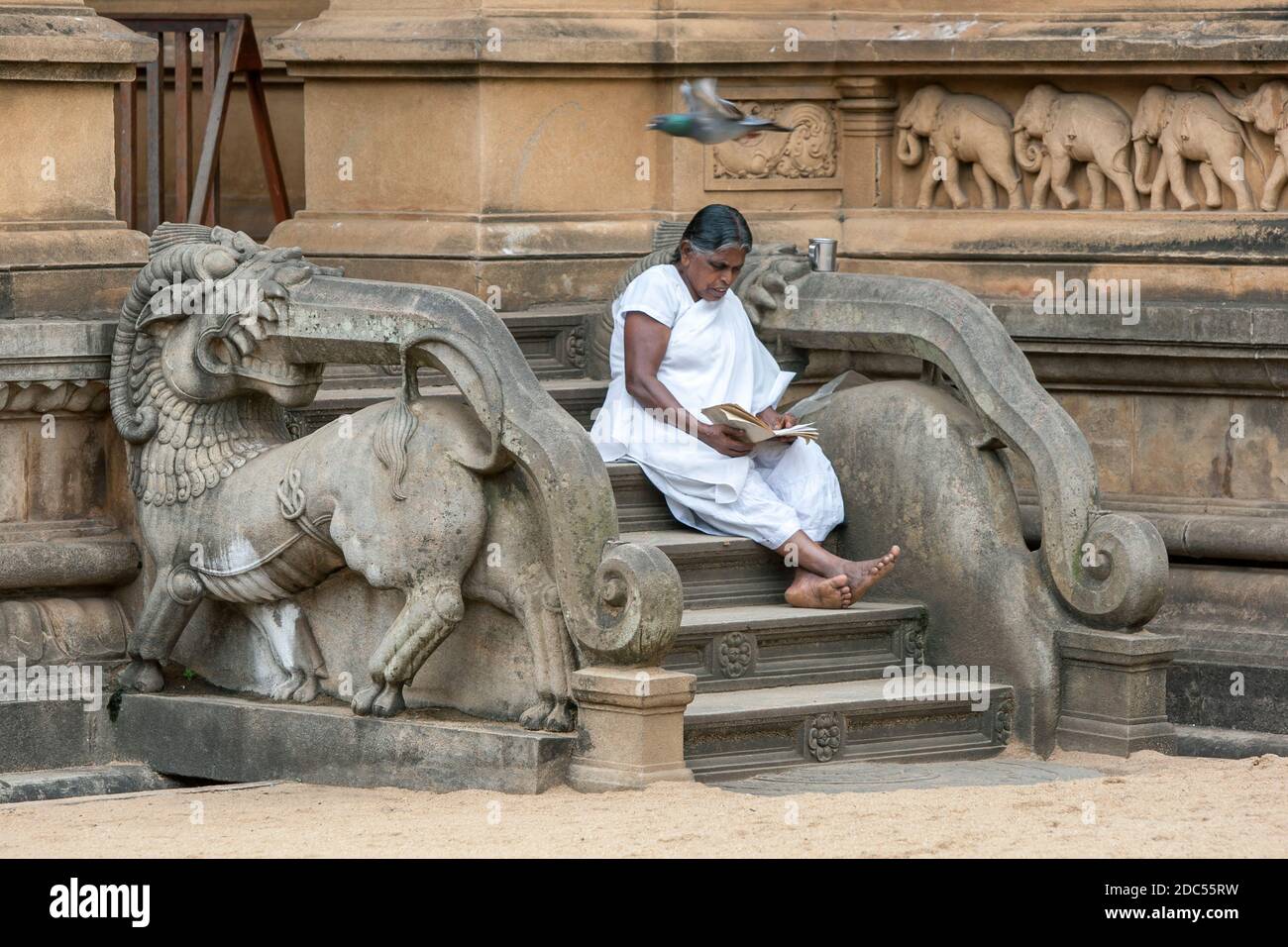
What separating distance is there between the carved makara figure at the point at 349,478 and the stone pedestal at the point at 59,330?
166mm

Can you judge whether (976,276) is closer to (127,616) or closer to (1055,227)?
(1055,227)

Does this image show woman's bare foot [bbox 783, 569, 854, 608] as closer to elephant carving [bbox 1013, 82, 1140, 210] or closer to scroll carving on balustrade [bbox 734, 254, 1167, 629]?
scroll carving on balustrade [bbox 734, 254, 1167, 629]

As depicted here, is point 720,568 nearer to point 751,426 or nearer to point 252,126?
point 751,426

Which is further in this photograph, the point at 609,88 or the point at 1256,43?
the point at 609,88

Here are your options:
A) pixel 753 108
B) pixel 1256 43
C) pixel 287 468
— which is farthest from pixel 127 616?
pixel 1256 43

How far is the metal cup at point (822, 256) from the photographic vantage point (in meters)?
10.4

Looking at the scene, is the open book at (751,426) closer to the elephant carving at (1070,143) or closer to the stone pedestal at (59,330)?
the elephant carving at (1070,143)

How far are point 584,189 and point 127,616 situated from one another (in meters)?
2.54

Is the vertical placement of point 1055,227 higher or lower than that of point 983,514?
higher

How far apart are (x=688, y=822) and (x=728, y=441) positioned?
2063mm

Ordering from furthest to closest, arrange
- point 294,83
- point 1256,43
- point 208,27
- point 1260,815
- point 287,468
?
point 294,83, point 208,27, point 1256,43, point 287,468, point 1260,815

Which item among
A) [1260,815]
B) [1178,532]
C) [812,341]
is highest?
[812,341]

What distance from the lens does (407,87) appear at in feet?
36.3

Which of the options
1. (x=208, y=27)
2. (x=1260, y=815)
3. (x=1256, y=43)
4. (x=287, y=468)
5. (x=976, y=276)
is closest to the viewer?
(x=1260, y=815)
